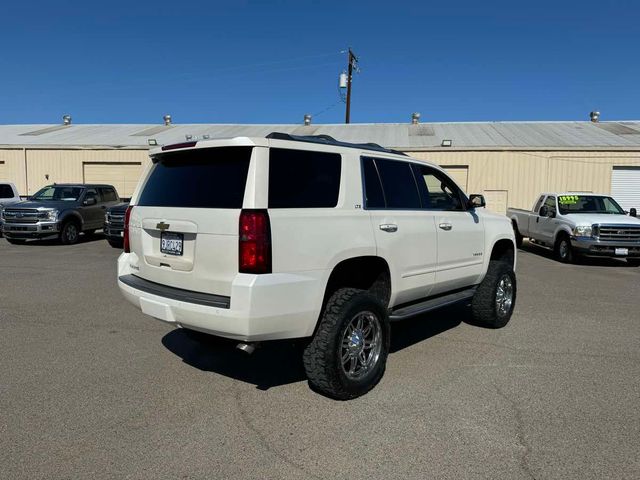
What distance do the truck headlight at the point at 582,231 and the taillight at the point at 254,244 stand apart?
11.0m

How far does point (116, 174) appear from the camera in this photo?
2273 cm

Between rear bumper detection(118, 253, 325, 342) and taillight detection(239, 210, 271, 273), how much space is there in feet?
0.23

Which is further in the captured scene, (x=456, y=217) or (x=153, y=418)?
(x=456, y=217)

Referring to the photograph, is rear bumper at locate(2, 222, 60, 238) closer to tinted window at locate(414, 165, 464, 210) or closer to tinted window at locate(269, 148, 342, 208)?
tinted window at locate(414, 165, 464, 210)

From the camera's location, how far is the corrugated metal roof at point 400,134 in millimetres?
20734

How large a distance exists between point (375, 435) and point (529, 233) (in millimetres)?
13234

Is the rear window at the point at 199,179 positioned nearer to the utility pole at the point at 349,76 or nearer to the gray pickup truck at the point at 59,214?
the gray pickup truck at the point at 59,214

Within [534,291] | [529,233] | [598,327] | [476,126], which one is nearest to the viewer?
[598,327]

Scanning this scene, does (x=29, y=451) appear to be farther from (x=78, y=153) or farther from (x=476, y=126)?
(x=476, y=126)

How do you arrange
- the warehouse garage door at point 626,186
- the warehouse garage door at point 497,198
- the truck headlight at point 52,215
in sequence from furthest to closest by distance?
the warehouse garage door at point 497,198 < the warehouse garage door at point 626,186 < the truck headlight at point 52,215

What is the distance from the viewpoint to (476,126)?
25844 mm

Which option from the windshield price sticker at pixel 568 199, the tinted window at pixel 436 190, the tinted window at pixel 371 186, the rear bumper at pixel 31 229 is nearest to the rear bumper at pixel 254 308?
the tinted window at pixel 371 186

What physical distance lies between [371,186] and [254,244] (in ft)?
4.84

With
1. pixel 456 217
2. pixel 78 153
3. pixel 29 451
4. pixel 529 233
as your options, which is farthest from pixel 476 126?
pixel 29 451
